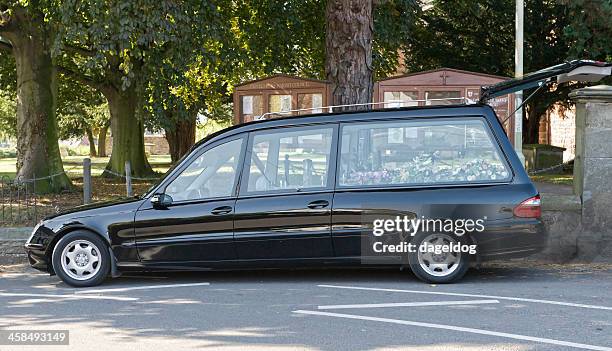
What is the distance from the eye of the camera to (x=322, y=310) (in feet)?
21.8

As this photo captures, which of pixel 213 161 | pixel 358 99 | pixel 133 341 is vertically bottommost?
pixel 133 341

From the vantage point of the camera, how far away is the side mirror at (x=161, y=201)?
788 centimetres

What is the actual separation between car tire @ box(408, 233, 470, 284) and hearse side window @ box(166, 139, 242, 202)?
6.81 feet

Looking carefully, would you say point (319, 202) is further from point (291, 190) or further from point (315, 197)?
point (291, 190)

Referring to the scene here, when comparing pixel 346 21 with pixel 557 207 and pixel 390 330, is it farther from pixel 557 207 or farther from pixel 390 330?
pixel 390 330

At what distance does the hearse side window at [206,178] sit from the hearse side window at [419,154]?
46.6 inches

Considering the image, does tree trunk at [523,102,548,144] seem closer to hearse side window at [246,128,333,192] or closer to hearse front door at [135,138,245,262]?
hearse side window at [246,128,333,192]

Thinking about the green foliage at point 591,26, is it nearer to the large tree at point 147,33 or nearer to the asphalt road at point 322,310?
the large tree at point 147,33

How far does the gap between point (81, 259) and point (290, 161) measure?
8.21 feet

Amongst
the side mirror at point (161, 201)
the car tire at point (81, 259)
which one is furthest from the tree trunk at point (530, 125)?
the car tire at point (81, 259)

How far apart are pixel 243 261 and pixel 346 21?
493cm

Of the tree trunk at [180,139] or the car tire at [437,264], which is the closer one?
the car tire at [437,264]

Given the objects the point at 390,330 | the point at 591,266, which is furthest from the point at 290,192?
the point at 591,266

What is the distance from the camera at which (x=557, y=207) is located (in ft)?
31.4
